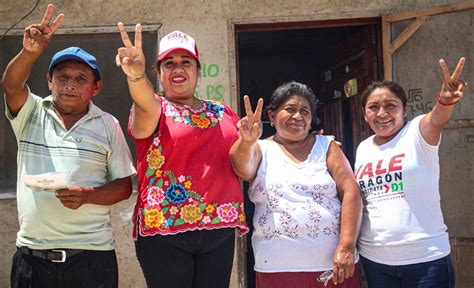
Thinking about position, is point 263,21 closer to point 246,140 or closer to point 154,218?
point 246,140

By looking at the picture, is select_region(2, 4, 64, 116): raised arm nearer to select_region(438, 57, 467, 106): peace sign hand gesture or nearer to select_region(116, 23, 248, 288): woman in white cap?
select_region(116, 23, 248, 288): woman in white cap

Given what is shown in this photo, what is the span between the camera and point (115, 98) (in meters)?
4.64

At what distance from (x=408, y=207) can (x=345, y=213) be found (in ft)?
1.08

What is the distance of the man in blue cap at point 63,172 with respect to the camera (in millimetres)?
2383

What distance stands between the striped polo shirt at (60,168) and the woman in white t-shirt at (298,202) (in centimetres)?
71

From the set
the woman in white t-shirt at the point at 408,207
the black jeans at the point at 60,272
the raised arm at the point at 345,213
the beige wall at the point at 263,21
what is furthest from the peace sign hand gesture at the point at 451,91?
the beige wall at the point at 263,21

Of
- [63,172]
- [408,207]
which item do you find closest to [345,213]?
[408,207]

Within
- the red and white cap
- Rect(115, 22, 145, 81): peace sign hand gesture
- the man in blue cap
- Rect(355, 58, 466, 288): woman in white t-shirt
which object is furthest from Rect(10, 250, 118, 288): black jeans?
Rect(355, 58, 466, 288): woman in white t-shirt

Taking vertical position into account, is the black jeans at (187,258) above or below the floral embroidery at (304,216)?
below

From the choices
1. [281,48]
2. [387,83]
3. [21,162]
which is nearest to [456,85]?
[387,83]

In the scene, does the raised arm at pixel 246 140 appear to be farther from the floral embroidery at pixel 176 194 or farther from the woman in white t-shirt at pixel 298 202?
the floral embroidery at pixel 176 194

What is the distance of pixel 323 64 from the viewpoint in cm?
664

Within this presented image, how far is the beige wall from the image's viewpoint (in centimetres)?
443

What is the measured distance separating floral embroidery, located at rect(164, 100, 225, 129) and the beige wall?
Result: 2.02 m
